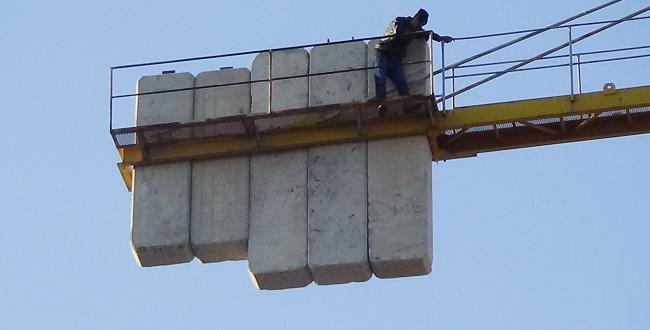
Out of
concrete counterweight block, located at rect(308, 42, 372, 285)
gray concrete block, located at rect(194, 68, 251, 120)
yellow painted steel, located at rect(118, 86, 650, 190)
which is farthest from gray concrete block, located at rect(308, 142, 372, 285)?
gray concrete block, located at rect(194, 68, 251, 120)

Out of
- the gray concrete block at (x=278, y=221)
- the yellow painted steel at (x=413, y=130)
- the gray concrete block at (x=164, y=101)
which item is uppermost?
the gray concrete block at (x=164, y=101)

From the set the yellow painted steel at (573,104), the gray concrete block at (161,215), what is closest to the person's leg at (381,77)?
the yellow painted steel at (573,104)

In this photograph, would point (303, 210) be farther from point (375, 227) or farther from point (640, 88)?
point (640, 88)

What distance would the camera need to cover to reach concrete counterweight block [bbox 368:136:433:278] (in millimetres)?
52281

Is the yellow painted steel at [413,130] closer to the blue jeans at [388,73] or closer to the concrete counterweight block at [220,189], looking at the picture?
the concrete counterweight block at [220,189]

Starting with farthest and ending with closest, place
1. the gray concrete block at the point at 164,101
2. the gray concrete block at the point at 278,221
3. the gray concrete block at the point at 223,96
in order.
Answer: the gray concrete block at the point at 164,101 < the gray concrete block at the point at 223,96 < the gray concrete block at the point at 278,221

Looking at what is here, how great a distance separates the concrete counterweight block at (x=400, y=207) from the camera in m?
52.3

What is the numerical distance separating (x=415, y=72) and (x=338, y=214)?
2154 mm

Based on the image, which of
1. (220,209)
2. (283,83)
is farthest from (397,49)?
(220,209)

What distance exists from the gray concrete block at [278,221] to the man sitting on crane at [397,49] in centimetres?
148

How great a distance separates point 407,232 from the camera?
52375 millimetres

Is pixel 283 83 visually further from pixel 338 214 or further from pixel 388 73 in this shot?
pixel 338 214

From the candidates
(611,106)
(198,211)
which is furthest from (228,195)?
(611,106)

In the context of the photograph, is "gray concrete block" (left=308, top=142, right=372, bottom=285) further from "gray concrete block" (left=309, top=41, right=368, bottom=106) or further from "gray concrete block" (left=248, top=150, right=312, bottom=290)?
"gray concrete block" (left=309, top=41, right=368, bottom=106)
